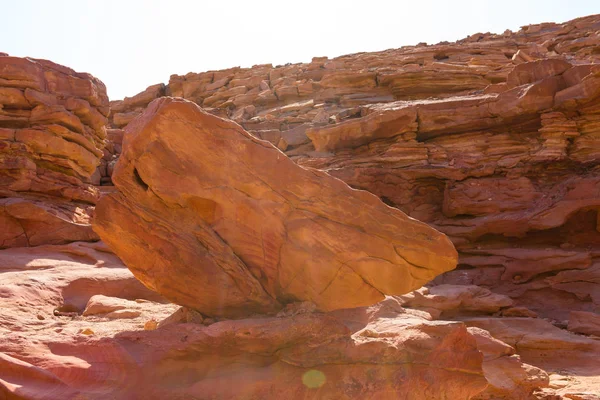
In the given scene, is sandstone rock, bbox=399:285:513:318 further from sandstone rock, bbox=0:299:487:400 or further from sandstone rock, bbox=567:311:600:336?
sandstone rock, bbox=0:299:487:400

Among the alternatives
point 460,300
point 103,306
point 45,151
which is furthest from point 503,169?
point 45,151

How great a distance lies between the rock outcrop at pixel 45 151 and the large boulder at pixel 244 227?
691 cm

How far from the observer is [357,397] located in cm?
471

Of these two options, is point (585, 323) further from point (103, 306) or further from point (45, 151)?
point (45, 151)

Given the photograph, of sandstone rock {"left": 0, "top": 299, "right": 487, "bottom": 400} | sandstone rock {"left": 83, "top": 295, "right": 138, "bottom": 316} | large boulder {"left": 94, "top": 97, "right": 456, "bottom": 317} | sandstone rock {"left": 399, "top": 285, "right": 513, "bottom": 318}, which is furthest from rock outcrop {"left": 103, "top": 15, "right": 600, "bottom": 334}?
sandstone rock {"left": 83, "top": 295, "right": 138, "bottom": 316}

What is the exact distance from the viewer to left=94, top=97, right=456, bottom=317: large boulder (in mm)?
5434

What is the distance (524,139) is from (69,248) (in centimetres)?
1328

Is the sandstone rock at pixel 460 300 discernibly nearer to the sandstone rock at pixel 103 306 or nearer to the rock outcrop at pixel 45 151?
the sandstone rock at pixel 103 306

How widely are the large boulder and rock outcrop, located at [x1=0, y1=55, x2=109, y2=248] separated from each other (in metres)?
→ 6.91

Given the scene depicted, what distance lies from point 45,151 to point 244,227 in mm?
9103

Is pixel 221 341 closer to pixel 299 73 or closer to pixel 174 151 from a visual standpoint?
pixel 174 151

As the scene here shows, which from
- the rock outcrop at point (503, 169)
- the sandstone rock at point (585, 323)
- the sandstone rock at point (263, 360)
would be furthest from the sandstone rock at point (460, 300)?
the sandstone rock at point (263, 360)

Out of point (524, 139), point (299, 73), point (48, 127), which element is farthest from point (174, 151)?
point (299, 73)

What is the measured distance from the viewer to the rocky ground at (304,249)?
194 inches
